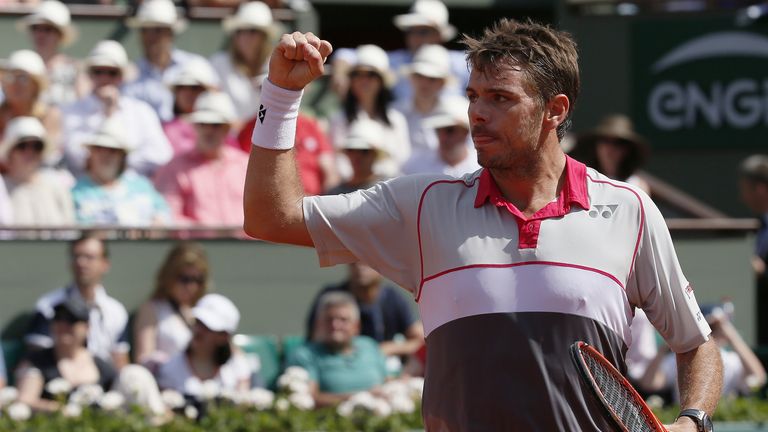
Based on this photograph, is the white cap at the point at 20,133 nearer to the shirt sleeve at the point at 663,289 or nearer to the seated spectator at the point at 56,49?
the seated spectator at the point at 56,49

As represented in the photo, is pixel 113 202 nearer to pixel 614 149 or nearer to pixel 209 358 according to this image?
pixel 209 358

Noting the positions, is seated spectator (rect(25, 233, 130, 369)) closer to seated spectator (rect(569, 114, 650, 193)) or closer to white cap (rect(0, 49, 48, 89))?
white cap (rect(0, 49, 48, 89))

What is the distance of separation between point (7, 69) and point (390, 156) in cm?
248

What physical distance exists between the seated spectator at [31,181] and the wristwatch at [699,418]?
5.71 m

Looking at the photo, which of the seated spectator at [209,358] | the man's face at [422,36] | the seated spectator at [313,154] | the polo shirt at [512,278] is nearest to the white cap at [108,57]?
the seated spectator at [313,154]

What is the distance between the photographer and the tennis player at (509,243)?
3.38 m

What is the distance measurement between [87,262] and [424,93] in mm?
2861

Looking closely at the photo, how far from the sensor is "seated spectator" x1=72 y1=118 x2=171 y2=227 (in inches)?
338

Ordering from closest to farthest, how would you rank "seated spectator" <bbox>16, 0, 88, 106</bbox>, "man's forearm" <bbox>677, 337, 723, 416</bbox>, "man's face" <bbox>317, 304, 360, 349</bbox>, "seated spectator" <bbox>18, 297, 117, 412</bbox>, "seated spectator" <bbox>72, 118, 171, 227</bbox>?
1. "man's forearm" <bbox>677, 337, 723, 416</bbox>
2. "seated spectator" <bbox>18, 297, 117, 412</bbox>
3. "man's face" <bbox>317, 304, 360, 349</bbox>
4. "seated spectator" <bbox>72, 118, 171, 227</bbox>
5. "seated spectator" <bbox>16, 0, 88, 106</bbox>

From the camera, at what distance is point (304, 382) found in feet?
25.1

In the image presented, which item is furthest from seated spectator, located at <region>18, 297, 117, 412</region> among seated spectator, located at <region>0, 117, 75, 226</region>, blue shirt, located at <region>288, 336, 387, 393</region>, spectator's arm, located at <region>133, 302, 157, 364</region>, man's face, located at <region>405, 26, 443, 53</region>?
man's face, located at <region>405, 26, 443, 53</region>

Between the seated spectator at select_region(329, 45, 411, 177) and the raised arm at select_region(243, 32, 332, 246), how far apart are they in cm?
616

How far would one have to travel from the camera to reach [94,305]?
8148mm

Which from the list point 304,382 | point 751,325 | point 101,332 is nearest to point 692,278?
point 751,325
